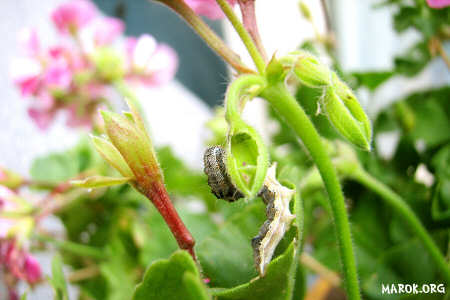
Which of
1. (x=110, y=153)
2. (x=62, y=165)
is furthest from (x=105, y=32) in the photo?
(x=110, y=153)

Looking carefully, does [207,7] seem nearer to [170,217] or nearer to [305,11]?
[170,217]

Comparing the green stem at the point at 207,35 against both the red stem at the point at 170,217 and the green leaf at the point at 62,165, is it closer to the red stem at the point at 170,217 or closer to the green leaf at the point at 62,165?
the red stem at the point at 170,217

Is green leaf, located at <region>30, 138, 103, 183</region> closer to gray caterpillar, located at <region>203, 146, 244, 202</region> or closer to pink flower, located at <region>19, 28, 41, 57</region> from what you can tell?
pink flower, located at <region>19, 28, 41, 57</region>

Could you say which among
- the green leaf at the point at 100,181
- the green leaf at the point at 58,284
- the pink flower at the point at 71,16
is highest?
the pink flower at the point at 71,16

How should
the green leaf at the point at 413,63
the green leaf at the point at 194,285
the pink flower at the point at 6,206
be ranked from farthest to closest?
the green leaf at the point at 413,63 < the pink flower at the point at 6,206 < the green leaf at the point at 194,285

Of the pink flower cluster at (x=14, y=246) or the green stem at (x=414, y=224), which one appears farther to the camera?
the pink flower cluster at (x=14, y=246)

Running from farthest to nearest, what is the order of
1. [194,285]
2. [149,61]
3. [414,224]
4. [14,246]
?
[149,61] → [14,246] → [414,224] → [194,285]

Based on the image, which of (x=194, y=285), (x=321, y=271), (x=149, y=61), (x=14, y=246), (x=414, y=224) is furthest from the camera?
(x=149, y=61)

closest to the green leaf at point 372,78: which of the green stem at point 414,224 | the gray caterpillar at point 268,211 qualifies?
the green stem at point 414,224

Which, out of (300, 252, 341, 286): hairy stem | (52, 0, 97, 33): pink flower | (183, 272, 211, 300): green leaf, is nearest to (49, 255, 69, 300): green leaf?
(183, 272, 211, 300): green leaf
